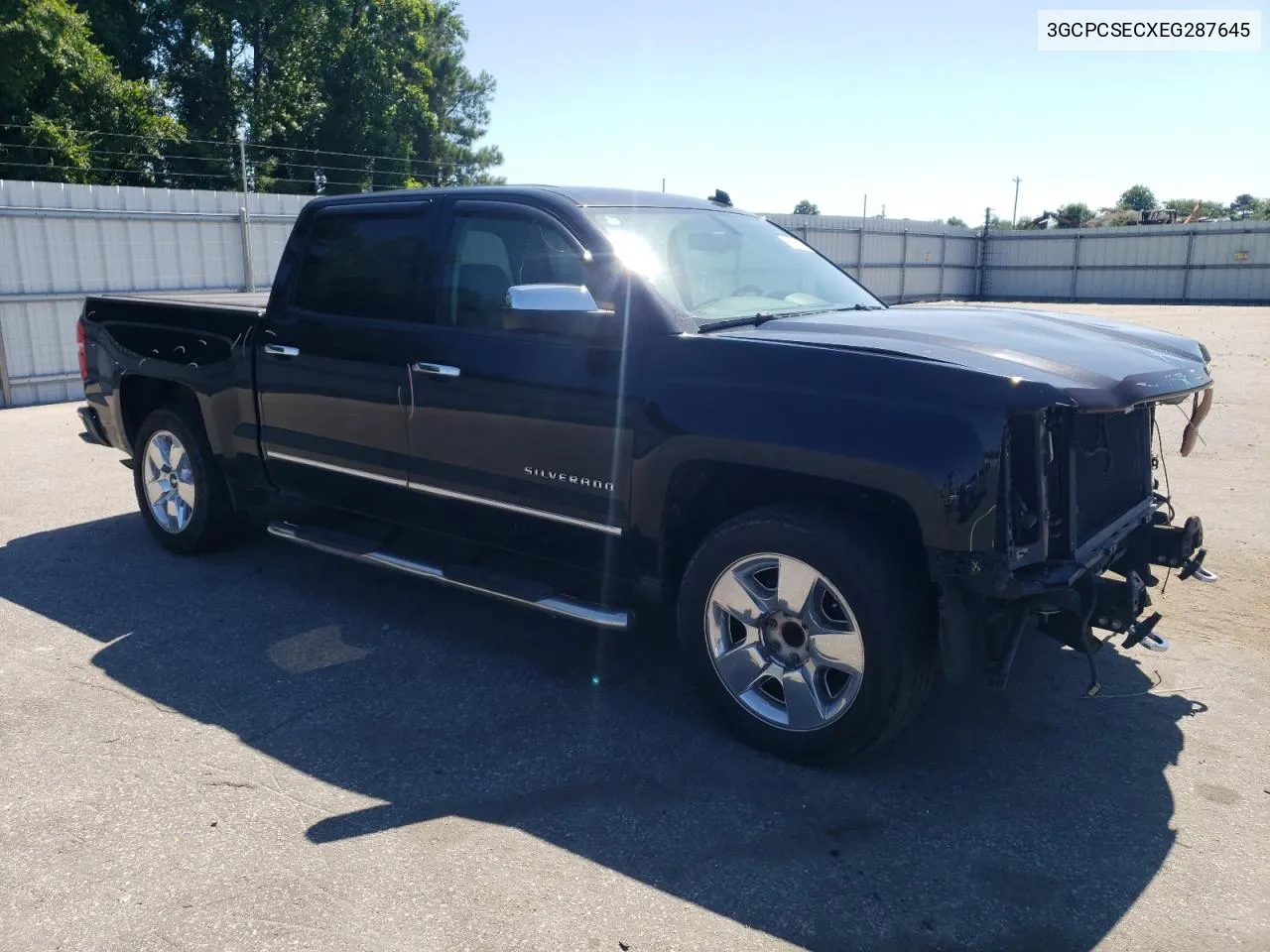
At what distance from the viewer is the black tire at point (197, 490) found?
585cm

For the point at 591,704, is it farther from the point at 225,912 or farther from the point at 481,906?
the point at 225,912

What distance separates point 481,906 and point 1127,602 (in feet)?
7.56

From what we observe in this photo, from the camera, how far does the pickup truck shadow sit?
3.02m

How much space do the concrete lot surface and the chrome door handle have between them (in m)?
1.27

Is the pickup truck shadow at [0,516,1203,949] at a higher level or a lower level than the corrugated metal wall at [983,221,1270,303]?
lower

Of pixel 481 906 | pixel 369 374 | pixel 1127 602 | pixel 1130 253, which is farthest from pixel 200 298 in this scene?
pixel 1130 253

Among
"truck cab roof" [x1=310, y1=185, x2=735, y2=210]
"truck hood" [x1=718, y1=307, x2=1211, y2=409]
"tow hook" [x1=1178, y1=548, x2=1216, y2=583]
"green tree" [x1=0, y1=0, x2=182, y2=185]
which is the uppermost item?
"green tree" [x1=0, y1=0, x2=182, y2=185]

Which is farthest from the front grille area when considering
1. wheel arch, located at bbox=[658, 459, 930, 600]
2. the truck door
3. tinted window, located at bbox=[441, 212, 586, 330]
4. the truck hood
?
tinted window, located at bbox=[441, 212, 586, 330]

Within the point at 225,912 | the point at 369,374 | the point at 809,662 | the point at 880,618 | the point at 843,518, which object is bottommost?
the point at 225,912

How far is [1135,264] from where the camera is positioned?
35.9 metres

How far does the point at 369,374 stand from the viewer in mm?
4824

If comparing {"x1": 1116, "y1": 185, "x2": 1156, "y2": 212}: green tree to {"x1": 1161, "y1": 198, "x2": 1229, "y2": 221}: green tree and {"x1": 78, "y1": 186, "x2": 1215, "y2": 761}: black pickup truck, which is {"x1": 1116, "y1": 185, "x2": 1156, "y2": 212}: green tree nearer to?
{"x1": 1161, "y1": 198, "x2": 1229, "y2": 221}: green tree

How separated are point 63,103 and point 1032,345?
2642cm

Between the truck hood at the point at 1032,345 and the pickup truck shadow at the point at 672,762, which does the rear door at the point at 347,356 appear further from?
the truck hood at the point at 1032,345
